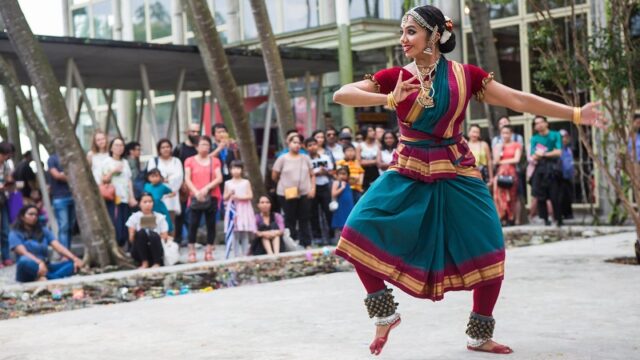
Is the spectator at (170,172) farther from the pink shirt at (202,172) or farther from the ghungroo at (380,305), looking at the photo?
the ghungroo at (380,305)

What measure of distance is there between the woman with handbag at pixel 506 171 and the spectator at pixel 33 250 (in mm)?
7897

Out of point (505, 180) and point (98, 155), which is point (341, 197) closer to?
point (505, 180)

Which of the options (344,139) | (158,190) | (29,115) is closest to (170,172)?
(158,190)

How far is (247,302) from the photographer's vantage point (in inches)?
365

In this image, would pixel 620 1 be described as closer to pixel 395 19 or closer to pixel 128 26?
pixel 395 19

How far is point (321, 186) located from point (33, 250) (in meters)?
5.18

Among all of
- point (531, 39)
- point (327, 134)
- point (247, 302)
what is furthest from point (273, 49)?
point (247, 302)

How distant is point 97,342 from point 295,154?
8938 millimetres

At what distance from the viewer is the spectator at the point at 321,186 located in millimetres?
16531

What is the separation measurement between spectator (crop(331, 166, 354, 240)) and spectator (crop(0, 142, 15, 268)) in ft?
15.1

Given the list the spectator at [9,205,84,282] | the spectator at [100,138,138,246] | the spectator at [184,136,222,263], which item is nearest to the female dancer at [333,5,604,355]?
the spectator at [9,205,84,282]

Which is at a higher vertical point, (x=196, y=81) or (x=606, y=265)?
(x=196, y=81)

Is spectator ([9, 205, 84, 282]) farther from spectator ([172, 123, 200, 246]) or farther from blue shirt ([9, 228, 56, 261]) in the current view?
spectator ([172, 123, 200, 246])

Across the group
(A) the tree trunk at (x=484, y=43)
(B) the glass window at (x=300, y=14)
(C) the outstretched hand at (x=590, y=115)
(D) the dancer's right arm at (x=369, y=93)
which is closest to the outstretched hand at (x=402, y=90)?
(D) the dancer's right arm at (x=369, y=93)
